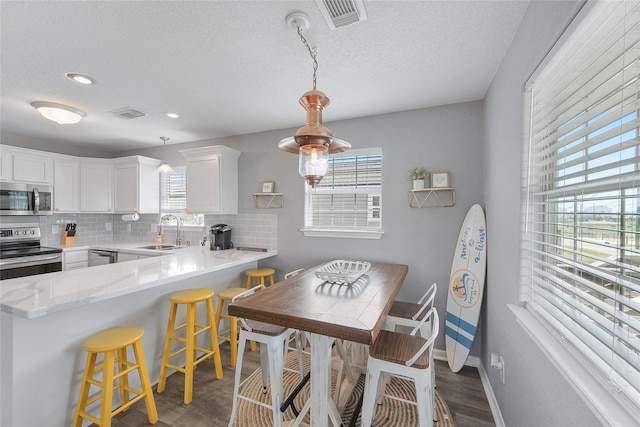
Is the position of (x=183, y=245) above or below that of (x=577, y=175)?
below

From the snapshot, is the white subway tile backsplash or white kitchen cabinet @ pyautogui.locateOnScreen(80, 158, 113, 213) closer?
the white subway tile backsplash

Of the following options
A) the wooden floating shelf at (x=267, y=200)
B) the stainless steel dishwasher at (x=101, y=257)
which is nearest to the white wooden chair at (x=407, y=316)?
the wooden floating shelf at (x=267, y=200)

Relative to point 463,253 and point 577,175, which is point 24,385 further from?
point 463,253

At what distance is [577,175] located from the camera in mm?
1027

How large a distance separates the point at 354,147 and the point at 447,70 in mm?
1194

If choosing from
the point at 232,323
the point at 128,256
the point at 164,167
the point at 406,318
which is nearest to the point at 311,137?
the point at 406,318

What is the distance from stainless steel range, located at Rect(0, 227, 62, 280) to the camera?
121 inches

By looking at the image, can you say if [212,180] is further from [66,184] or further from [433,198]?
[433,198]

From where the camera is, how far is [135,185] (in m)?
4.08

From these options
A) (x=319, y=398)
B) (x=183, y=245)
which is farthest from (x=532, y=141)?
(x=183, y=245)

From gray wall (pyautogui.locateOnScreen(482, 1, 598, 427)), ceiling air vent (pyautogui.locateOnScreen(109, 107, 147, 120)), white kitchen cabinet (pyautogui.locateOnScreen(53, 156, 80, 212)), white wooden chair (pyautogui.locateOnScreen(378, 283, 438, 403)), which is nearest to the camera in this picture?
gray wall (pyautogui.locateOnScreen(482, 1, 598, 427))

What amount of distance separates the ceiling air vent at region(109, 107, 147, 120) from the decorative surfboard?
3448mm

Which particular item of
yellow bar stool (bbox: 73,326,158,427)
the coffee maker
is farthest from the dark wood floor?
the coffee maker

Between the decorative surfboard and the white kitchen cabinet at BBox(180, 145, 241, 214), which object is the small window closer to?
the white kitchen cabinet at BBox(180, 145, 241, 214)
